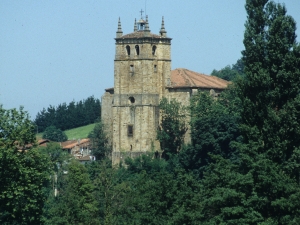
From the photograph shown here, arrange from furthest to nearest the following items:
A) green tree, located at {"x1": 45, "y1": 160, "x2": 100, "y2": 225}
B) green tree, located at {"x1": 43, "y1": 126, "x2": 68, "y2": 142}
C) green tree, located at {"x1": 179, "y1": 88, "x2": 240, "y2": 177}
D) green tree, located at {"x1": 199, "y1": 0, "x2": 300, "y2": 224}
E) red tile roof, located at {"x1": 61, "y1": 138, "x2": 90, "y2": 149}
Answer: green tree, located at {"x1": 43, "y1": 126, "x2": 68, "y2": 142}
red tile roof, located at {"x1": 61, "y1": 138, "x2": 90, "y2": 149}
green tree, located at {"x1": 179, "y1": 88, "x2": 240, "y2": 177}
green tree, located at {"x1": 45, "y1": 160, "x2": 100, "y2": 225}
green tree, located at {"x1": 199, "y1": 0, "x2": 300, "y2": 224}

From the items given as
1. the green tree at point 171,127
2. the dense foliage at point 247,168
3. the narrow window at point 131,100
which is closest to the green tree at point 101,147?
the narrow window at point 131,100

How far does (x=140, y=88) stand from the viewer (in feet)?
316

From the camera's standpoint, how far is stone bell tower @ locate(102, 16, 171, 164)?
95.9m

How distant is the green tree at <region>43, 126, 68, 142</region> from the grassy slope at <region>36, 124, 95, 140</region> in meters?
0.97

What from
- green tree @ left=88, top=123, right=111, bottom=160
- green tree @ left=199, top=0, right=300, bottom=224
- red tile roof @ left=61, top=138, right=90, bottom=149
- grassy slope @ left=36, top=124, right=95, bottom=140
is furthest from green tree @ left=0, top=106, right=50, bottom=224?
grassy slope @ left=36, top=124, right=95, bottom=140

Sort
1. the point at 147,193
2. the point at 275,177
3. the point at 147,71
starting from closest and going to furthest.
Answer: the point at 275,177 < the point at 147,193 < the point at 147,71

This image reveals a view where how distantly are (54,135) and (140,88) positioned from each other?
41876 millimetres

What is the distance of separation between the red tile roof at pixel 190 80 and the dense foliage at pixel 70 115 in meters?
43.8

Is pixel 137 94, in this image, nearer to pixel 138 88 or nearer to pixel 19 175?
pixel 138 88

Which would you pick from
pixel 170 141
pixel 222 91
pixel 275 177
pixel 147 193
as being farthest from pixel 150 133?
pixel 275 177

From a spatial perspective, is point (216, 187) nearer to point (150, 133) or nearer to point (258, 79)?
point (258, 79)

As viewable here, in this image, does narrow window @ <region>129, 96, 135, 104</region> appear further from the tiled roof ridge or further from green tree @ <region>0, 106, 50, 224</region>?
green tree @ <region>0, 106, 50, 224</region>

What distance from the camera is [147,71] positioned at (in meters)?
96.4

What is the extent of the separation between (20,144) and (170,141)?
39.1 metres
